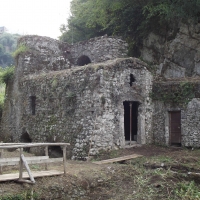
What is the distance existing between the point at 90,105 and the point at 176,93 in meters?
4.59

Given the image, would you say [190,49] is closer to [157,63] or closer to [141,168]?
[157,63]

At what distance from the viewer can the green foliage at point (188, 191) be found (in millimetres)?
9071

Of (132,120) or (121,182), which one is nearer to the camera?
(121,182)

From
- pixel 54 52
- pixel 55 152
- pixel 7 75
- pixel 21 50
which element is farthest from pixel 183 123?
pixel 7 75

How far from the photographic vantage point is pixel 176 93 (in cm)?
1553

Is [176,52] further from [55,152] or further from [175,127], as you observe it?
[55,152]

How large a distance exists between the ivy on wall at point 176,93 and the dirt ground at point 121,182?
3444mm

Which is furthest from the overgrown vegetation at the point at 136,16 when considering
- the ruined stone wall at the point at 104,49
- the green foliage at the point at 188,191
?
the green foliage at the point at 188,191

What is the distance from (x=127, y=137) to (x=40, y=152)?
4.77 metres

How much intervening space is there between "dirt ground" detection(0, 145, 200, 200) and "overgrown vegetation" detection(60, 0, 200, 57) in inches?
388

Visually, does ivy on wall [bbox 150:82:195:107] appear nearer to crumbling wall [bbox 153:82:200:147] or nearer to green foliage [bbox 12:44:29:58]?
crumbling wall [bbox 153:82:200:147]

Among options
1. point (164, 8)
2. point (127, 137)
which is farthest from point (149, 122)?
point (164, 8)

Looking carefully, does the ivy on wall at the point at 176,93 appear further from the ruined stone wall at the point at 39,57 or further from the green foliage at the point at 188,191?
the ruined stone wall at the point at 39,57

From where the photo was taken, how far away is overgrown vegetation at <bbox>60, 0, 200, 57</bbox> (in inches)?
732
